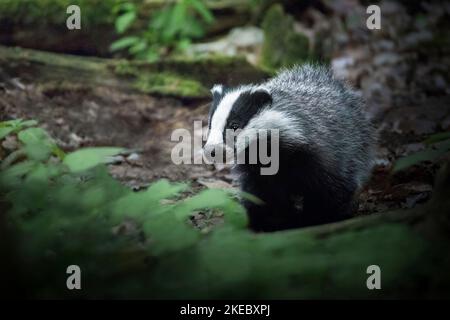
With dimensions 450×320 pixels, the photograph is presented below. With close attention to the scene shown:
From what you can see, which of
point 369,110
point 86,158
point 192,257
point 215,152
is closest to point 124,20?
point 369,110

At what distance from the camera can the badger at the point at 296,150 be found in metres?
4.07

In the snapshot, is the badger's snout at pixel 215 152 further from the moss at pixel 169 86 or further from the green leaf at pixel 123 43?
the green leaf at pixel 123 43

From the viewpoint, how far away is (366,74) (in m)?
7.89

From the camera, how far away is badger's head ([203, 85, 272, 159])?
12.7 ft

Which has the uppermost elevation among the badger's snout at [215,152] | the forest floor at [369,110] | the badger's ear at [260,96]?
the forest floor at [369,110]

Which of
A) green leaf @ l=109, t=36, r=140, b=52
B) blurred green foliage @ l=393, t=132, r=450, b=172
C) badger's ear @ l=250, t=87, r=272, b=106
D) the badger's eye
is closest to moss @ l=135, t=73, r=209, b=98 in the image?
green leaf @ l=109, t=36, r=140, b=52

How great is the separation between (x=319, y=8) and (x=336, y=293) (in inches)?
273

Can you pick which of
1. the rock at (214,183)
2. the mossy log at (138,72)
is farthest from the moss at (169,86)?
the rock at (214,183)

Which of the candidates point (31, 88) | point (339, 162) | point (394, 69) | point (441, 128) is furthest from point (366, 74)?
point (31, 88)

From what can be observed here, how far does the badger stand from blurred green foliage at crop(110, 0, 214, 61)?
2.90 m

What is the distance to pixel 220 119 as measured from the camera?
13.0 ft

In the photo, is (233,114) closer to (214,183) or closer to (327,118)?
(327,118)

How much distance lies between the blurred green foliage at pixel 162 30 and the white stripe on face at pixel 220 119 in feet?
11.0

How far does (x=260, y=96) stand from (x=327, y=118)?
74 cm
